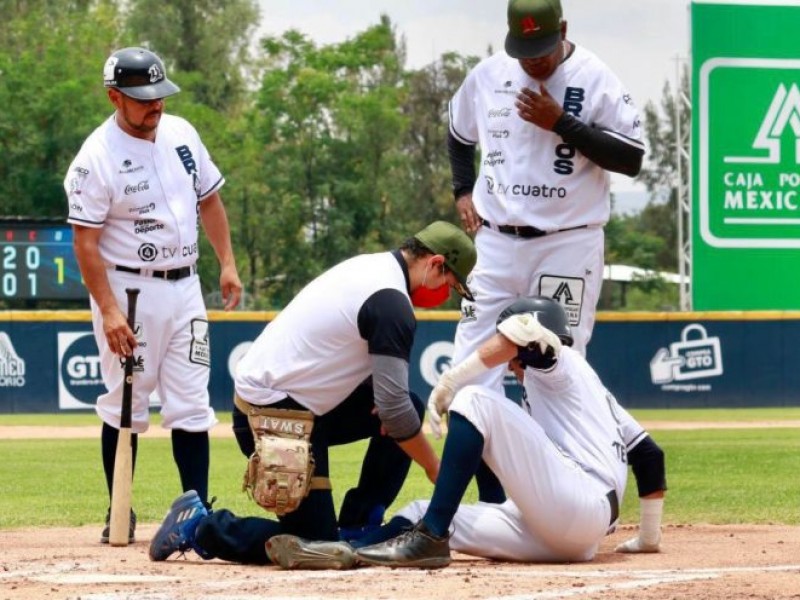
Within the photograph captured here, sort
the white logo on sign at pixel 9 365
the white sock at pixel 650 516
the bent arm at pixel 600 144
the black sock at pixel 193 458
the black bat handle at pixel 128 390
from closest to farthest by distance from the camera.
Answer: the white sock at pixel 650 516, the bent arm at pixel 600 144, the black bat handle at pixel 128 390, the black sock at pixel 193 458, the white logo on sign at pixel 9 365

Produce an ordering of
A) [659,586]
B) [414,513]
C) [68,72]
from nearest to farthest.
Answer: [659,586] → [414,513] → [68,72]

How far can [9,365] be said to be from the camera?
22.5m

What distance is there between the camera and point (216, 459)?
1443cm

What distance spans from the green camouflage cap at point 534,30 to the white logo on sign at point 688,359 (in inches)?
687

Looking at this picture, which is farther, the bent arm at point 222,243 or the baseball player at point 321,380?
the bent arm at point 222,243

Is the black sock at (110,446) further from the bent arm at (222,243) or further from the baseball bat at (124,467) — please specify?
the bent arm at (222,243)

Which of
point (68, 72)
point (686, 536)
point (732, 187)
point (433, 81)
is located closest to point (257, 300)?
point (68, 72)

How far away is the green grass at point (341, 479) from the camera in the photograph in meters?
9.04

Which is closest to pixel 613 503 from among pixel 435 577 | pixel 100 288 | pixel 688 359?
pixel 435 577

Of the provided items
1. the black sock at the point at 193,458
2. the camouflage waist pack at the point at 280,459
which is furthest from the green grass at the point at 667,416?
the camouflage waist pack at the point at 280,459

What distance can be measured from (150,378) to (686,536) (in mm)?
2516

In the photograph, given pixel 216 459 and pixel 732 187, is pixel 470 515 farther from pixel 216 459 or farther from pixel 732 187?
pixel 732 187

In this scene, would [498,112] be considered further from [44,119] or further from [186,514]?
[44,119]

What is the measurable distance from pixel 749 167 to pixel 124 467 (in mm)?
13686
